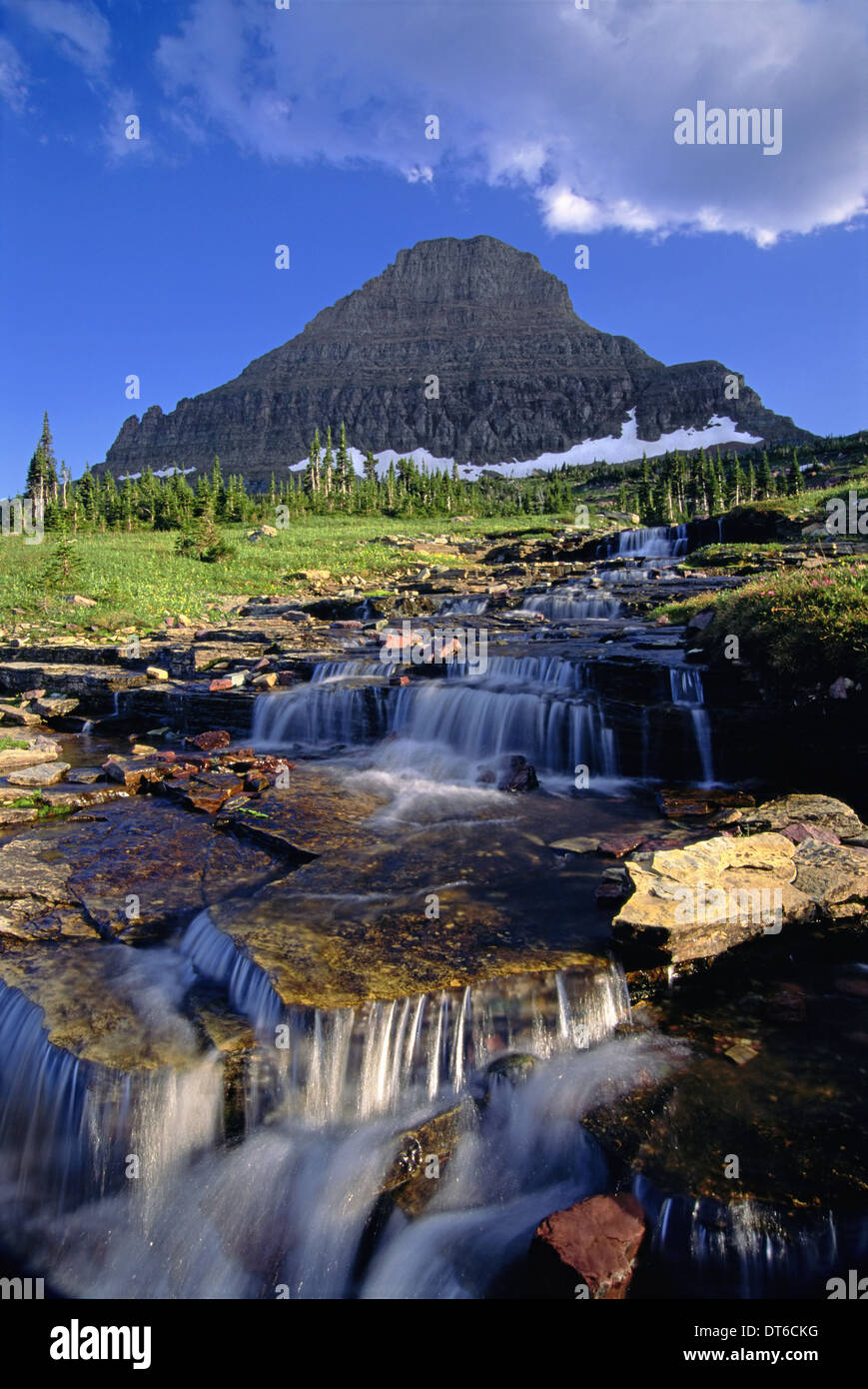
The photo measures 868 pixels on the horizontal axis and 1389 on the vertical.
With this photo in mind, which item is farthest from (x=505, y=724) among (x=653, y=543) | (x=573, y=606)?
(x=653, y=543)

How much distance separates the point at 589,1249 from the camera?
13.8ft

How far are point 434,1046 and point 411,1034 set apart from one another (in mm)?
216

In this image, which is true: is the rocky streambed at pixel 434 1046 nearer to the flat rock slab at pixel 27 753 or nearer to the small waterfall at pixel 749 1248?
the small waterfall at pixel 749 1248

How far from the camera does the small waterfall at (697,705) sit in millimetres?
11836

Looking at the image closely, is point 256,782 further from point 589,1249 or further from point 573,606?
point 573,606

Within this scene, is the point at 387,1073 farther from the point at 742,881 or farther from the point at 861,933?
the point at 861,933

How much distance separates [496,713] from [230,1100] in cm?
989

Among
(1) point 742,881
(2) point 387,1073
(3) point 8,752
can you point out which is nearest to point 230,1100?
(2) point 387,1073

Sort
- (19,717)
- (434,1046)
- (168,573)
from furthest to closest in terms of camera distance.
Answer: (168,573) → (19,717) → (434,1046)

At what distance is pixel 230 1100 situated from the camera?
530 cm

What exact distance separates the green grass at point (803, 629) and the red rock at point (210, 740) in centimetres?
1048

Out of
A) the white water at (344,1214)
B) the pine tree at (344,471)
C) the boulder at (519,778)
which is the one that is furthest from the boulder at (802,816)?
the pine tree at (344,471)

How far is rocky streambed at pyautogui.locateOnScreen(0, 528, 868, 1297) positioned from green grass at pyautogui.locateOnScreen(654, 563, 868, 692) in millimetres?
2042

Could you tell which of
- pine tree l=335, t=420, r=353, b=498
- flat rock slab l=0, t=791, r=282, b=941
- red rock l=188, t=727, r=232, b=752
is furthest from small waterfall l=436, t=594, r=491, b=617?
pine tree l=335, t=420, r=353, b=498
